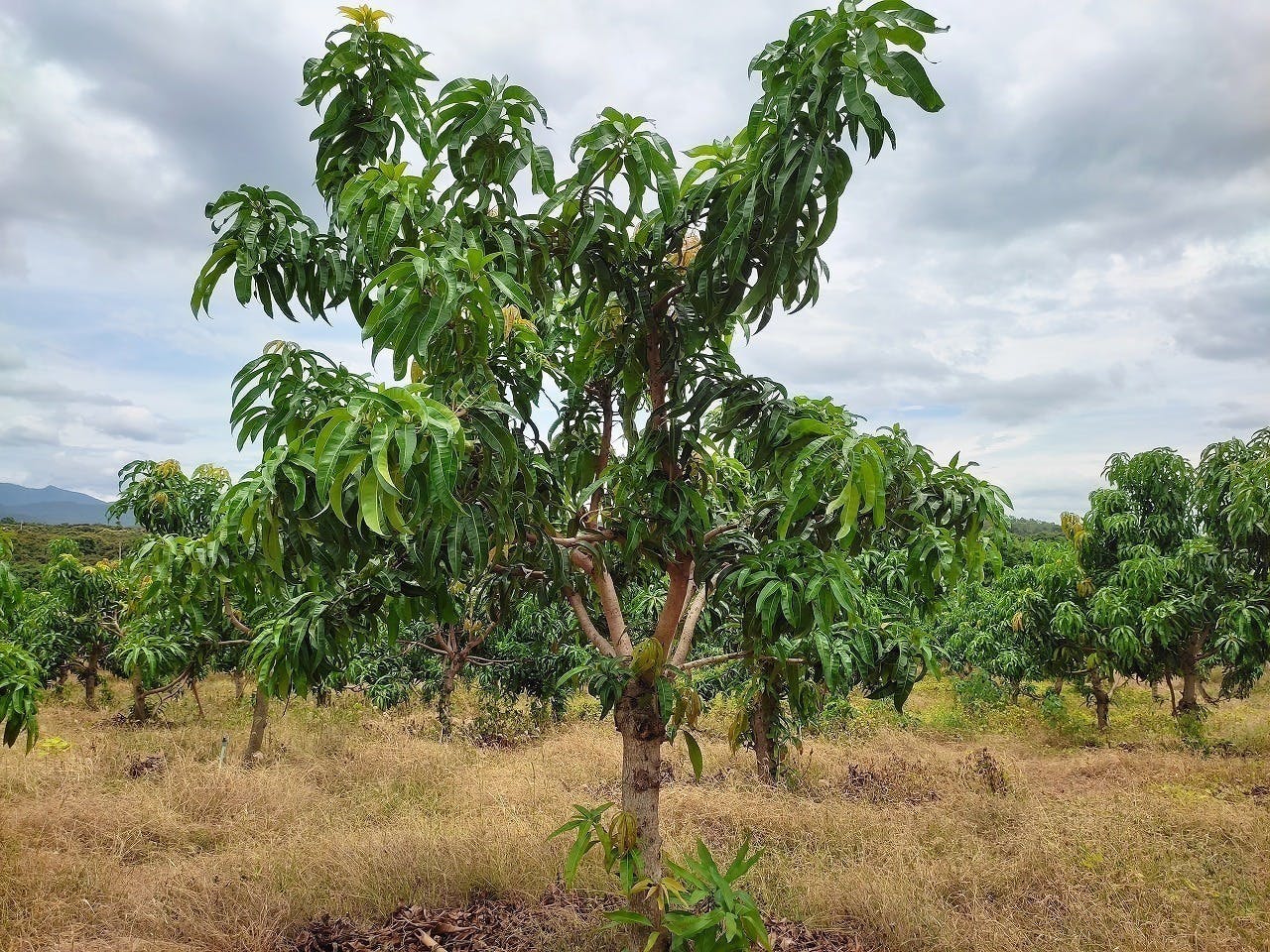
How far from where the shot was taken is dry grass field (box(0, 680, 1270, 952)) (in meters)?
3.84

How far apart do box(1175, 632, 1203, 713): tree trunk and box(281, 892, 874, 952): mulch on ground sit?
7.58 metres

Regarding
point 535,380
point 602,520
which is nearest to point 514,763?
point 602,520

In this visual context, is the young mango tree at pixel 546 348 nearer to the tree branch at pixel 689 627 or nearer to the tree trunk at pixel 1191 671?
the tree branch at pixel 689 627

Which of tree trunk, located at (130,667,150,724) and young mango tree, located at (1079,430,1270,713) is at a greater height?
young mango tree, located at (1079,430,1270,713)

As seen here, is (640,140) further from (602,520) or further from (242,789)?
(242,789)

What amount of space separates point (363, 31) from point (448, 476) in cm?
177

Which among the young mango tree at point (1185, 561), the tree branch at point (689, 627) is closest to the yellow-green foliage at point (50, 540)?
the tree branch at point (689, 627)

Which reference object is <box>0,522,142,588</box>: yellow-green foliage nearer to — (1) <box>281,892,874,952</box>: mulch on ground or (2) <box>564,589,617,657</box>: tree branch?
(1) <box>281,892,874,952</box>: mulch on ground

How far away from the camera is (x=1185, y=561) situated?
855 cm

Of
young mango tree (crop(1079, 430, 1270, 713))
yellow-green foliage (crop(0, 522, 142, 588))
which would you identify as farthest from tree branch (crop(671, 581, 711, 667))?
yellow-green foliage (crop(0, 522, 142, 588))

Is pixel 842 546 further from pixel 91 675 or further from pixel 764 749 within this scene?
pixel 91 675

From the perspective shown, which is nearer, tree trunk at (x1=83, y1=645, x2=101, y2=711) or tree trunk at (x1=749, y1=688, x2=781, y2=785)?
tree trunk at (x1=749, y1=688, x2=781, y2=785)

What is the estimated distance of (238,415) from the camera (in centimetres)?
212

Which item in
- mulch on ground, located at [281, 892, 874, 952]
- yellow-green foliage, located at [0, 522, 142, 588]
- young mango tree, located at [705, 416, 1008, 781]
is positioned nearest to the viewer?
young mango tree, located at [705, 416, 1008, 781]
